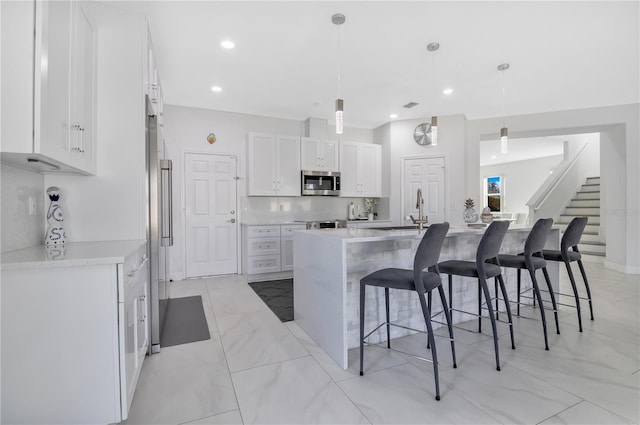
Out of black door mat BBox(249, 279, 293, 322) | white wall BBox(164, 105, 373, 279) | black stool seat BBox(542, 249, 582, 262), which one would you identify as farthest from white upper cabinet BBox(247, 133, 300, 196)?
black stool seat BBox(542, 249, 582, 262)

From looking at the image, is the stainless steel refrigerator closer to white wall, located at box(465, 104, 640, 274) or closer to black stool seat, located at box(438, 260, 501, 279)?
black stool seat, located at box(438, 260, 501, 279)

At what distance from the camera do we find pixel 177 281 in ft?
15.0

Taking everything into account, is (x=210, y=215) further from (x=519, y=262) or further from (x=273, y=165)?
(x=519, y=262)

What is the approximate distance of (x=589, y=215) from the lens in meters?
7.23

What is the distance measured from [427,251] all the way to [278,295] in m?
2.49

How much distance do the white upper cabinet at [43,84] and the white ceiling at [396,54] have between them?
102 centimetres

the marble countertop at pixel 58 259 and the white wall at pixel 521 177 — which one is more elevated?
the white wall at pixel 521 177

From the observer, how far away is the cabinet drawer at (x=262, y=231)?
15.2ft

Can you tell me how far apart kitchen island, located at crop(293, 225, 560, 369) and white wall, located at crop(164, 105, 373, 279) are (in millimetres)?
2590

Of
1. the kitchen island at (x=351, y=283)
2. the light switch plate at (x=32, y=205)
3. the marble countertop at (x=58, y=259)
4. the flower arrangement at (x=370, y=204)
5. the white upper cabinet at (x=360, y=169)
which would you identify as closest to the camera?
the marble countertop at (x=58, y=259)

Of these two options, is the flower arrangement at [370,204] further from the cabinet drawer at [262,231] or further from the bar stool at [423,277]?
the bar stool at [423,277]

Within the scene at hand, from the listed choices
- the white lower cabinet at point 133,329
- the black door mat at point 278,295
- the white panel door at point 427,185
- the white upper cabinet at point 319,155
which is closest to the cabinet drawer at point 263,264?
the black door mat at point 278,295

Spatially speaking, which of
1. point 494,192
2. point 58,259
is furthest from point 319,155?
point 494,192

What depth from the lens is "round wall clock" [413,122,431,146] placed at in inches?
217
